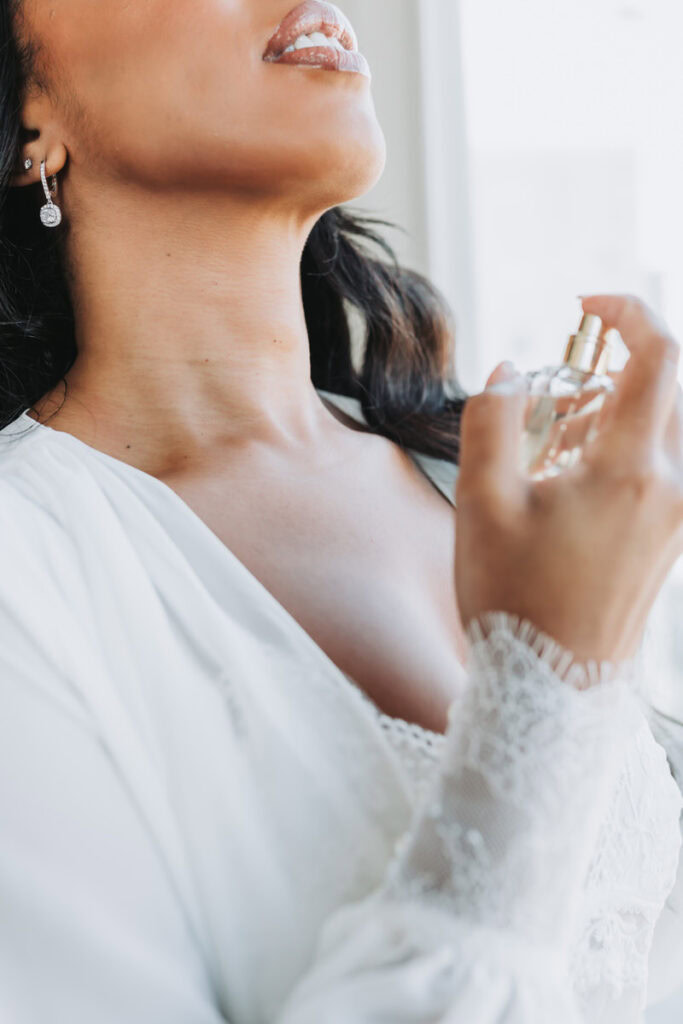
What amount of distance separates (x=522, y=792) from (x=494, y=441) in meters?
0.20

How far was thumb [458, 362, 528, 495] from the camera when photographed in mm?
648

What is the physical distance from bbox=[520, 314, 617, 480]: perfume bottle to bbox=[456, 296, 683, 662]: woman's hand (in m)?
0.02

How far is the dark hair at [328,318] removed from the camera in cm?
108

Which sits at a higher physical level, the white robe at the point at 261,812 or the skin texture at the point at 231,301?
the skin texture at the point at 231,301

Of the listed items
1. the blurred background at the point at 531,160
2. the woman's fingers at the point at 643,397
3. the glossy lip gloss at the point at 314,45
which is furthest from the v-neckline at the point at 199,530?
the blurred background at the point at 531,160

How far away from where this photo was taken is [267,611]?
798mm

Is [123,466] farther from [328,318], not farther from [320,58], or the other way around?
[328,318]

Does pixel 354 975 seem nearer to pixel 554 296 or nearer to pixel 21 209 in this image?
pixel 21 209

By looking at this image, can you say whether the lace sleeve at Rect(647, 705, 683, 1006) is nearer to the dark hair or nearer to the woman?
the woman

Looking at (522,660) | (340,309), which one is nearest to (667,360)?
(522,660)

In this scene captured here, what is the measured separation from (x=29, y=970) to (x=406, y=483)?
0.56 metres

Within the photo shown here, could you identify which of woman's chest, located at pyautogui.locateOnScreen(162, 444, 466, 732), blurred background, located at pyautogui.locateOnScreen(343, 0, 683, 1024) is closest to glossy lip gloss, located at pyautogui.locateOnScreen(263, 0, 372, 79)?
woman's chest, located at pyautogui.locateOnScreen(162, 444, 466, 732)

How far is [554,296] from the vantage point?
1.93 meters

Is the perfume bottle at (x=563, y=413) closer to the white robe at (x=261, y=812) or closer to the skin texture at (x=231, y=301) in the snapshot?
the white robe at (x=261, y=812)
